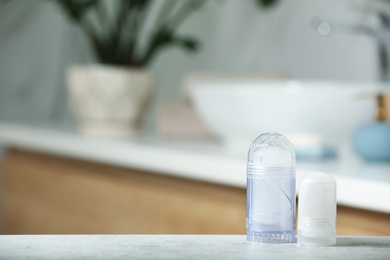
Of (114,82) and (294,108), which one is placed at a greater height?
(114,82)

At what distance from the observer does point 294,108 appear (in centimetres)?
140

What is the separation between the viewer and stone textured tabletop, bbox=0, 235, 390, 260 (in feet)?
1.88

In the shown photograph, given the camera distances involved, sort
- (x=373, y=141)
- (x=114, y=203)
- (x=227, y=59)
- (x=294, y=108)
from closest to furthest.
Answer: (x=373, y=141) → (x=294, y=108) → (x=114, y=203) → (x=227, y=59)

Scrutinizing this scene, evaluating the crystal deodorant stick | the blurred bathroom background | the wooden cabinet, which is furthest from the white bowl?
the crystal deodorant stick

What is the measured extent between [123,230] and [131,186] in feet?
0.26

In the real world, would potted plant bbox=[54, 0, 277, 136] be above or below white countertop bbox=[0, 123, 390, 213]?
above

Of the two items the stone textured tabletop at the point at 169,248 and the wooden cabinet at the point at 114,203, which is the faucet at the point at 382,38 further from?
the stone textured tabletop at the point at 169,248

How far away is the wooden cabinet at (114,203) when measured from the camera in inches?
50.5

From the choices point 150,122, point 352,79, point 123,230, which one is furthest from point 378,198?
point 150,122

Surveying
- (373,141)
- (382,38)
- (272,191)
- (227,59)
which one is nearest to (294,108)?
(373,141)

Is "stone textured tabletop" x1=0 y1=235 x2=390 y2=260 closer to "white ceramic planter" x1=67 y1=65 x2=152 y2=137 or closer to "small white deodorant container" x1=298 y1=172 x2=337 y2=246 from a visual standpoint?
"small white deodorant container" x1=298 y1=172 x2=337 y2=246

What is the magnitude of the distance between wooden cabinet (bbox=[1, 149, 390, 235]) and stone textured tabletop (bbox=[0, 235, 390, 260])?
0.43 metres

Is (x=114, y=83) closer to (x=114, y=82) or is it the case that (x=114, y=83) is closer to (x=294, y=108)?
(x=114, y=82)

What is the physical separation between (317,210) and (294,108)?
2.48ft
